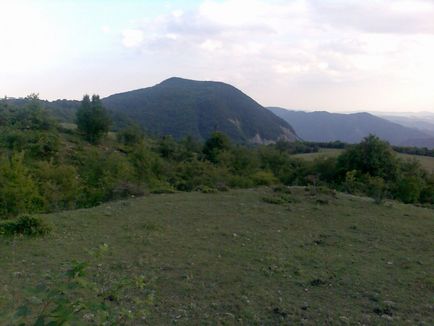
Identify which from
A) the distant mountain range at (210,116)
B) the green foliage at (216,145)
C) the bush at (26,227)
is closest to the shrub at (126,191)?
the bush at (26,227)

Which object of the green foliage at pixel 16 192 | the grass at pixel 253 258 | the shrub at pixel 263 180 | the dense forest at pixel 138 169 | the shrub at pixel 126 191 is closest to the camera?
the grass at pixel 253 258

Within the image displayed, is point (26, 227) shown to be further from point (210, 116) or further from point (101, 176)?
point (210, 116)

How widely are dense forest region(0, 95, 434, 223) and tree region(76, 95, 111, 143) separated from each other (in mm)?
124

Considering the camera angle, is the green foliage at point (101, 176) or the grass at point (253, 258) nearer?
the grass at point (253, 258)

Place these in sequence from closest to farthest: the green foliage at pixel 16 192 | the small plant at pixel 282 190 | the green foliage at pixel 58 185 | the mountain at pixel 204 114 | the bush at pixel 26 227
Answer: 1. the bush at pixel 26 227
2. the green foliage at pixel 16 192
3. the small plant at pixel 282 190
4. the green foliage at pixel 58 185
5. the mountain at pixel 204 114

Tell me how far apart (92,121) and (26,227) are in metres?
47.2

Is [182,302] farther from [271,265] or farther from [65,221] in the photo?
[65,221]

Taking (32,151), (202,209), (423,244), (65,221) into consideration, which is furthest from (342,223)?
Result: (32,151)

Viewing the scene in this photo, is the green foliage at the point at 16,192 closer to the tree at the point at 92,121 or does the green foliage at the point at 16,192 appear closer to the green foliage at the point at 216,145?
the green foliage at the point at 216,145

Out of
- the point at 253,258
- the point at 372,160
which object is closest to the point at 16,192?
the point at 253,258

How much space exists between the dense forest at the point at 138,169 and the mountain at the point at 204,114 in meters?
62.9

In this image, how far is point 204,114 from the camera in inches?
5468

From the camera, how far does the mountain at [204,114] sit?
127m

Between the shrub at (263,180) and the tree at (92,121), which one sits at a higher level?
the tree at (92,121)
